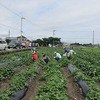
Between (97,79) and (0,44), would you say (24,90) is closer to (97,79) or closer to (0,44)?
(97,79)

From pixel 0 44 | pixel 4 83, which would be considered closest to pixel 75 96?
pixel 4 83

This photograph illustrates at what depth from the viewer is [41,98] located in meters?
8.10

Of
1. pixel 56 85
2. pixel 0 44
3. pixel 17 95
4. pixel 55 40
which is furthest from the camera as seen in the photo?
pixel 55 40

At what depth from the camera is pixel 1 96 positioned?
8.40 metres

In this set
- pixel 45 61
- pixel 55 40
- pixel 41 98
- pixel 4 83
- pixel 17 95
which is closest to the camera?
pixel 41 98

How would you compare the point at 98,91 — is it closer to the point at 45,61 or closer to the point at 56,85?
the point at 56,85

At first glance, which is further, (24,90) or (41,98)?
(24,90)

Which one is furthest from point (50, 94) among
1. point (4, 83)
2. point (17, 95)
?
point (4, 83)

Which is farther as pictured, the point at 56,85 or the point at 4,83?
the point at 4,83

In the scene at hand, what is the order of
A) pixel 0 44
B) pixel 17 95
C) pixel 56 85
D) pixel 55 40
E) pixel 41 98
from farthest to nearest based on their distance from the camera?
pixel 55 40 → pixel 0 44 → pixel 56 85 → pixel 17 95 → pixel 41 98

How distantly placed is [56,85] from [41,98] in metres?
1.95

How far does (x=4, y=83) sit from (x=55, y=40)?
97.7 m

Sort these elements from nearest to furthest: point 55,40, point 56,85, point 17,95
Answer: point 17,95, point 56,85, point 55,40

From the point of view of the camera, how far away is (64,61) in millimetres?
21578
